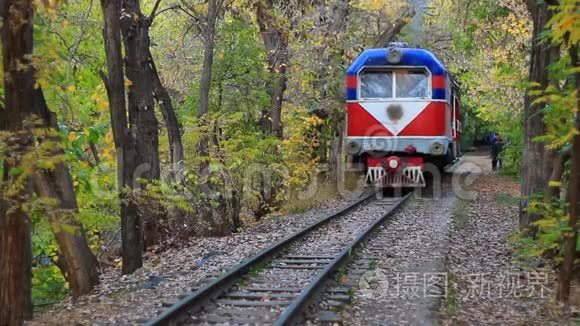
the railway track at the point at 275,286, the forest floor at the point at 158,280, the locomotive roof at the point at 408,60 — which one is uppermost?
the locomotive roof at the point at 408,60

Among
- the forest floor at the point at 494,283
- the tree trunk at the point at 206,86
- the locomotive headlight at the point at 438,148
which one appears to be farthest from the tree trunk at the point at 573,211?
the locomotive headlight at the point at 438,148

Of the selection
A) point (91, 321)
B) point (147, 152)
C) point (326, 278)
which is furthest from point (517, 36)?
point (91, 321)

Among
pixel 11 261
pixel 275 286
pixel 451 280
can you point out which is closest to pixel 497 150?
pixel 451 280

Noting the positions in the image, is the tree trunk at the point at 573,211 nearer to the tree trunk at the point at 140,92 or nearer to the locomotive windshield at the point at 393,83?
the tree trunk at the point at 140,92

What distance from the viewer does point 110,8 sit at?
27.9ft

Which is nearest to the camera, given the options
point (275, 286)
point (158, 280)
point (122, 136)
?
point (275, 286)

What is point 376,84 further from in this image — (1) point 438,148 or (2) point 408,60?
(1) point 438,148

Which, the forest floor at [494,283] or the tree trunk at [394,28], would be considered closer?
the forest floor at [494,283]

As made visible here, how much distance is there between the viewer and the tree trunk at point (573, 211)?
633cm

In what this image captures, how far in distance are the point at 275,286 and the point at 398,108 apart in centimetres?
989

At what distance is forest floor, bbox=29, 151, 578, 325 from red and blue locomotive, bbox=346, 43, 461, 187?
3.12 meters

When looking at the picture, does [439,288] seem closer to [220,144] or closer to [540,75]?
[540,75]

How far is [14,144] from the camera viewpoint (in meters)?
6.06

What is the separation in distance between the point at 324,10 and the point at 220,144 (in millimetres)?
7868
